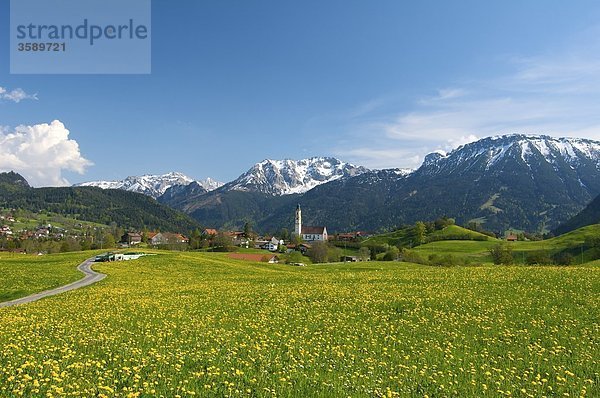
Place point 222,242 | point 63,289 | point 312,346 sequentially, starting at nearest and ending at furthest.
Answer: point 312,346 < point 63,289 < point 222,242

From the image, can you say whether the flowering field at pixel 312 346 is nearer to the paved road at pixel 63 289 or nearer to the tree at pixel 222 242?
the paved road at pixel 63 289

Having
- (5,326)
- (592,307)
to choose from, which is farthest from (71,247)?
(592,307)

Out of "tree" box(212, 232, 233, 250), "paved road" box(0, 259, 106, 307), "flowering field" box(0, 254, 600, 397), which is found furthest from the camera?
"tree" box(212, 232, 233, 250)

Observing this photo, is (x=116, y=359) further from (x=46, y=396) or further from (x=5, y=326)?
(x=5, y=326)

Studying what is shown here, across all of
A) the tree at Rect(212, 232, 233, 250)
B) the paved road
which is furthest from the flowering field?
the tree at Rect(212, 232, 233, 250)

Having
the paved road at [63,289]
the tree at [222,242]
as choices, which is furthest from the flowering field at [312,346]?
the tree at [222,242]

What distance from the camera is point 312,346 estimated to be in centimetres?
1644

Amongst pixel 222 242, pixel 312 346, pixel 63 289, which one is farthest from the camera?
pixel 222 242

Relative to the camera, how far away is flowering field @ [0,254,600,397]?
11500mm

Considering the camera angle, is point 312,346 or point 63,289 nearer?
point 312,346

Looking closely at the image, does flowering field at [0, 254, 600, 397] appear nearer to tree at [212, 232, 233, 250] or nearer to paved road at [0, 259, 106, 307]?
paved road at [0, 259, 106, 307]

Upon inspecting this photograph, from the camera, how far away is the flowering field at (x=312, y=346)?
11500 mm

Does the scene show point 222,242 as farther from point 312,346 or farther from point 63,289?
point 312,346

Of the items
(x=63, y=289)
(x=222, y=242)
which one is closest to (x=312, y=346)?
(x=63, y=289)
